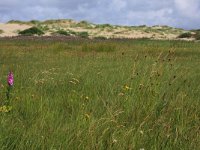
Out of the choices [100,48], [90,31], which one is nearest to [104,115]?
[100,48]

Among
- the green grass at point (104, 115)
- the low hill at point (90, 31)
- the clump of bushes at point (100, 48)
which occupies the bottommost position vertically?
the low hill at point (90, 31)

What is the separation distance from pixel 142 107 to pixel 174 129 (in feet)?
2.23

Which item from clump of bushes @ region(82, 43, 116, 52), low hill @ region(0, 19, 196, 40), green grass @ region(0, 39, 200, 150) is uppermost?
green grass @ region(0, 39, 200, 150)

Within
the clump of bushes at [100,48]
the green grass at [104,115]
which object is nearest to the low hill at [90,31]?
the clump of bushes at [100,48]

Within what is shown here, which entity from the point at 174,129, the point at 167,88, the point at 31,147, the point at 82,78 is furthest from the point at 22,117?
the point at 82,78

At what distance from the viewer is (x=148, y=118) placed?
593cm

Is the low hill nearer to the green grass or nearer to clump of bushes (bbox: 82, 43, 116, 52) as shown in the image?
clump of bushes (bbox: 82, 43, 116, 52)

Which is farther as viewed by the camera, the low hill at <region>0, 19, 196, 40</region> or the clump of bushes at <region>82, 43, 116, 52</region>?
the low hill at <region>0, 19, 196, 40</region>

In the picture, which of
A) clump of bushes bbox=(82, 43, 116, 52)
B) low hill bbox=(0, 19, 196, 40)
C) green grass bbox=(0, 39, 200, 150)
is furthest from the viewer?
low hill bbox=(0, 19, 196, 40)

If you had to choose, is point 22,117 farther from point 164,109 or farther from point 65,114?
point 164,109

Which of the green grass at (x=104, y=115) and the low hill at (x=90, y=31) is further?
the low hill at (x=90, y=31)

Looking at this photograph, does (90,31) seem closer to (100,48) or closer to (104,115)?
(100,48)

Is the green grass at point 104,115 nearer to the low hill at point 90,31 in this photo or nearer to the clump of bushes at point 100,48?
the clump of bushes at point 100,48

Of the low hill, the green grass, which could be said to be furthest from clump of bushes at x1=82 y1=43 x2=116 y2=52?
the low hill
